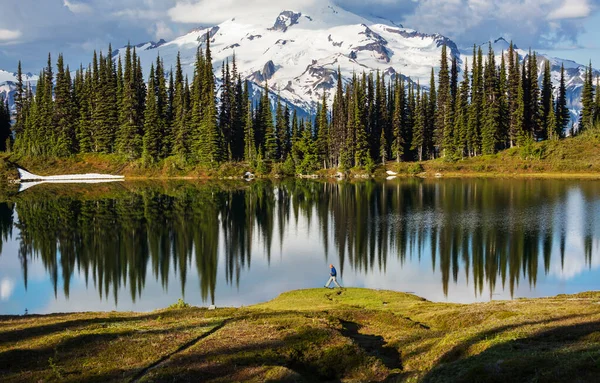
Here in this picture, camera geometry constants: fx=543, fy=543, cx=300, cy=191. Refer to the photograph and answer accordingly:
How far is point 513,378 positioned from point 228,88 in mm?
152760

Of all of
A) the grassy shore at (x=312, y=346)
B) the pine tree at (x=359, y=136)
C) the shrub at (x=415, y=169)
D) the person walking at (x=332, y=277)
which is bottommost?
the person walking at (x=332, y=277)

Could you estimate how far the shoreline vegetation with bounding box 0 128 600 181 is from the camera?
122188 millimetres

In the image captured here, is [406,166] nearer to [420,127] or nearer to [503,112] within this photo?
[420,127]

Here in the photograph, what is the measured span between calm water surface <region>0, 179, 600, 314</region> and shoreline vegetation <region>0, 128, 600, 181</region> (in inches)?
1124

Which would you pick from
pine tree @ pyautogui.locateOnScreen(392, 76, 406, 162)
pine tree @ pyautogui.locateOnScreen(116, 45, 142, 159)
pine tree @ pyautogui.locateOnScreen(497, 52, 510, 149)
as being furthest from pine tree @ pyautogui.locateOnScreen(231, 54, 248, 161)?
pine tree @ pyautogui.locateOnScreen(497, 52, 510, 149)

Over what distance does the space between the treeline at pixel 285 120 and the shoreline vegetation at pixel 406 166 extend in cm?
296

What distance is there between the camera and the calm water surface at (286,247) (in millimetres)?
41031

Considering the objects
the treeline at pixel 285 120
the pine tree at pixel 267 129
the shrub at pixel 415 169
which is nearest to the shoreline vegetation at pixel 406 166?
the shrub at pixel 415 169

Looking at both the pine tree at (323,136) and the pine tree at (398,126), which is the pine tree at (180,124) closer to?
the pine tree at (323,136)

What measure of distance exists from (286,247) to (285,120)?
11569 cm

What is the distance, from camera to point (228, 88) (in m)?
160

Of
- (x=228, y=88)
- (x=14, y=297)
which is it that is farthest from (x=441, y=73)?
(x=14, y=297)

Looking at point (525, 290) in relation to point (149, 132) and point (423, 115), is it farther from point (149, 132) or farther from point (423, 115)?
point (149, 132)

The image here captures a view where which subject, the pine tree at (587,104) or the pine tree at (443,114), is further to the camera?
the pine tree at (443,114)
